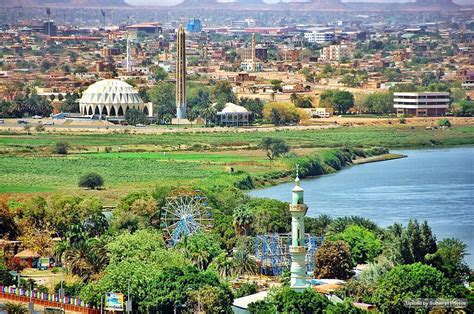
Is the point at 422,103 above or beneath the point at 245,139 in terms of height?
above

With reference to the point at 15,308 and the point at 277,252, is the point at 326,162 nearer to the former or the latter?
the point at 277,252

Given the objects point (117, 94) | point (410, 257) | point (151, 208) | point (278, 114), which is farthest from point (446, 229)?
point (117, 94)

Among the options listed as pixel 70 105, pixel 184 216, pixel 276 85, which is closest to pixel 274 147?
pixel 70 105

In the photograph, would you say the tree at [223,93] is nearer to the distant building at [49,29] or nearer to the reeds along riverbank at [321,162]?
the reeds along riverbank at [321,162]

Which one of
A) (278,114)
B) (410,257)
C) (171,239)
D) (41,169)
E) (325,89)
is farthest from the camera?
(325,89)

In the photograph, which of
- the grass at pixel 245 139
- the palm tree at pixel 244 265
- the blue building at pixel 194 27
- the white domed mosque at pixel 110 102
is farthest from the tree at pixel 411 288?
the blue building at pixel 194 27

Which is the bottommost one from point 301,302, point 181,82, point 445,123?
point 445,123

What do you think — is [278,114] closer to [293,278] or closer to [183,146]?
[183,146]
